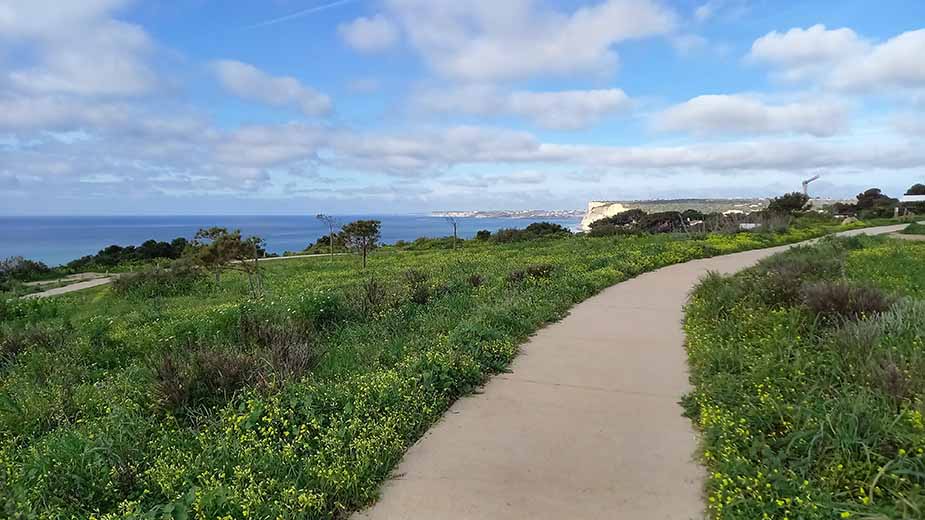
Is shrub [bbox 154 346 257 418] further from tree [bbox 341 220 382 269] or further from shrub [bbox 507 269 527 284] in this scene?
tree [bbox 341 220 382 269]

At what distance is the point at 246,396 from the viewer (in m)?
4.12

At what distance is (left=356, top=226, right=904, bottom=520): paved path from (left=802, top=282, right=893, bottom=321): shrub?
1.35 meters

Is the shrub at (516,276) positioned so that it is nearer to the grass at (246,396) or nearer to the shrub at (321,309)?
the grass at (246,396)

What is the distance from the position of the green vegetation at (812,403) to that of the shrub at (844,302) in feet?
0.04

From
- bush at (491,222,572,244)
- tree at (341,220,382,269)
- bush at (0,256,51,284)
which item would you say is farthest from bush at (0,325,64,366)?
bush at (491,222,572,244)

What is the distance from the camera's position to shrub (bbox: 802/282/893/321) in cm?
506

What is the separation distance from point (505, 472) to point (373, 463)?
774mm

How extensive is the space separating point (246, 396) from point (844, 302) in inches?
216

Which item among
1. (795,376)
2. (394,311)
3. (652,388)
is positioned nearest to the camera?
(795,376)

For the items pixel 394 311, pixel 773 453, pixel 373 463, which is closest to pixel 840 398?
pixel 773 453

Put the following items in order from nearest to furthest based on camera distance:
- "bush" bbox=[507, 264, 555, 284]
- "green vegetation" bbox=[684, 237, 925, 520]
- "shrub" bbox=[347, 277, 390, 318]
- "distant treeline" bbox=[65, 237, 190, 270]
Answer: "green vegetation" bbox=[684, 237, 925, 520] < "shrub" bbox=[347, 277, 390, 318] < "bush" bbox=[507, 264, 555, 284] < "distant treeline" bbox=[65, 237, 190, 270]

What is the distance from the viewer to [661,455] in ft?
11.0

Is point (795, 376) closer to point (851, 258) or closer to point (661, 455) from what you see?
point (661, 455)

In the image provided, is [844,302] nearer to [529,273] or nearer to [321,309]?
[529,273]
